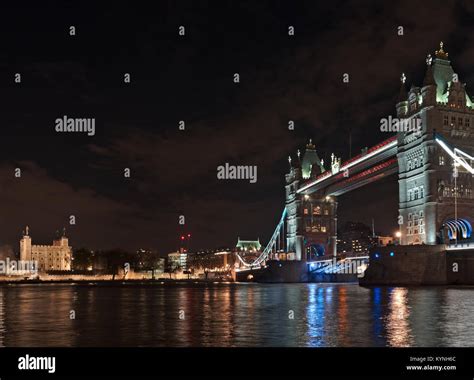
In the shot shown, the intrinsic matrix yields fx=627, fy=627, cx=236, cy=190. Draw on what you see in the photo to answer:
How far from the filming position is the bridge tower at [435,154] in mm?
69562

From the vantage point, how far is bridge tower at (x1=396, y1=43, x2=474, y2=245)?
228 feet

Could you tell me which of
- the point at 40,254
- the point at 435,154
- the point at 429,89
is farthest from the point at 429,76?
the point at 40,254

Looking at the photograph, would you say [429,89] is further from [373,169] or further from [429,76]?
[373,169]

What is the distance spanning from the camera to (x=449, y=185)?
231 ft

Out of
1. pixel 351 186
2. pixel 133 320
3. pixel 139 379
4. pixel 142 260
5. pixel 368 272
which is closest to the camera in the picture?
pixel 139 379

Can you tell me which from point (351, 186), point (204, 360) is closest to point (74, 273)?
point (351, 186)

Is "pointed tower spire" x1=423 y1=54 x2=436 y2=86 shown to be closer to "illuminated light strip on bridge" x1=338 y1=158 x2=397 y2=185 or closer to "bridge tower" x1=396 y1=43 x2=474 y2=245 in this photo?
"bridge tower" x1=396 y1=43 x2=474 y2=245

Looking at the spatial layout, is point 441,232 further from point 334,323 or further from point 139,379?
point 139,379

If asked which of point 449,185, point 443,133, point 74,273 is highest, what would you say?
point 443,133

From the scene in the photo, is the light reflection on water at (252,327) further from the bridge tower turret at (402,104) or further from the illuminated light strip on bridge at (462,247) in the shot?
the bridge tower turret at (402,104)

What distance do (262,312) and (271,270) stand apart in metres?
82.9

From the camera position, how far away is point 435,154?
70000 millimetres

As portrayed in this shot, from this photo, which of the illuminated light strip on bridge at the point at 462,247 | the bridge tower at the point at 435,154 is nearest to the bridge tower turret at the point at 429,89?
the bridge tower at the point at 435,154

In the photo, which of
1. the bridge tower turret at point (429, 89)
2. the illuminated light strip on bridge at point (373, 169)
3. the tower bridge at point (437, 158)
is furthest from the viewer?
the illuminated light strip on bridge at point (373, 169)
